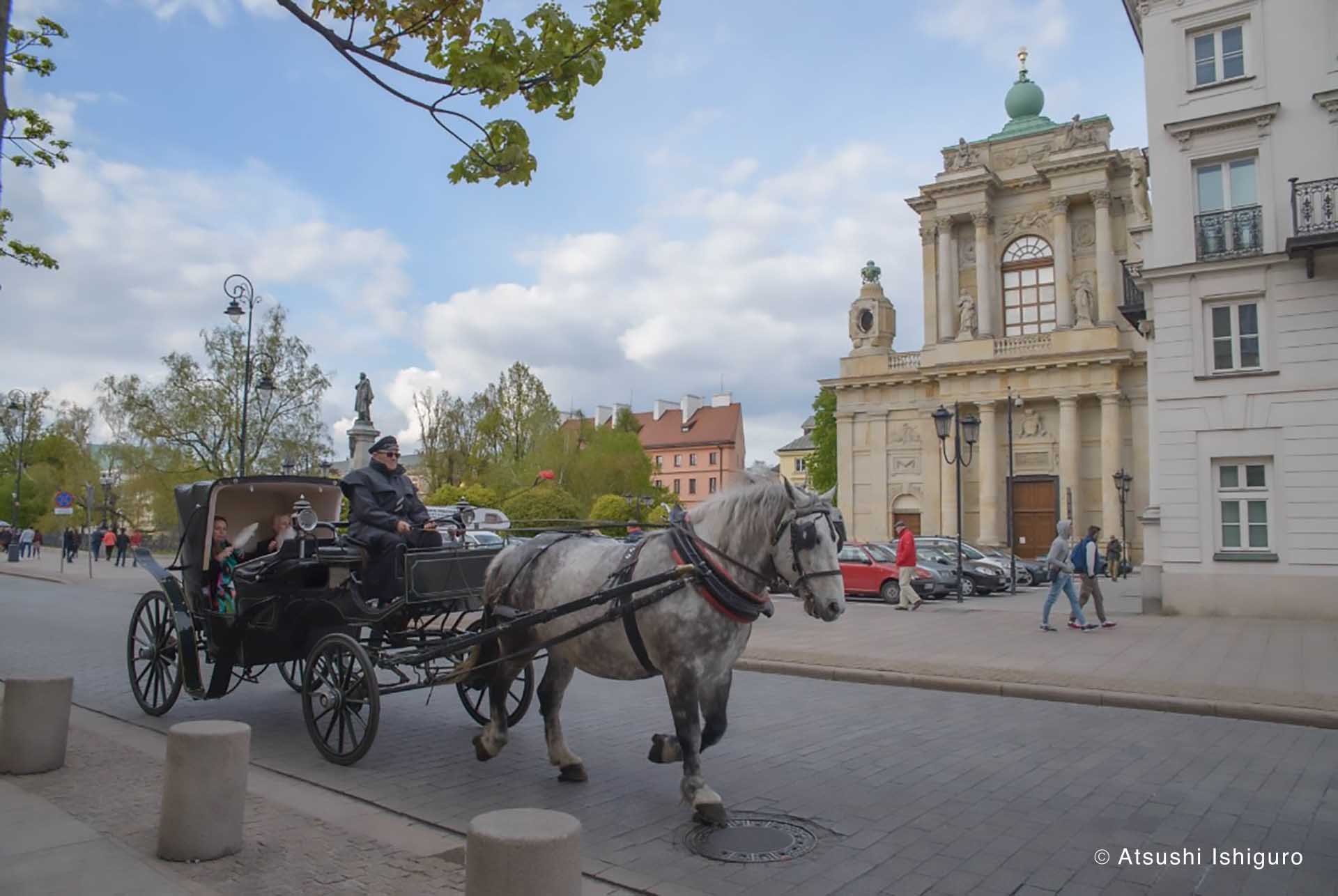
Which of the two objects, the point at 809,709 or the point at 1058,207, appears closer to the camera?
the point at 809,709

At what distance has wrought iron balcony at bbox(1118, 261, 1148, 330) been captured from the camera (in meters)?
24.7

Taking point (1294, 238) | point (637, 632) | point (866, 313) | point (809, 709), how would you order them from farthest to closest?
point (866, 313) → point (1294, 238) → point (809, 709) → point (637, 632)

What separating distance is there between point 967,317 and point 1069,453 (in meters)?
9.17

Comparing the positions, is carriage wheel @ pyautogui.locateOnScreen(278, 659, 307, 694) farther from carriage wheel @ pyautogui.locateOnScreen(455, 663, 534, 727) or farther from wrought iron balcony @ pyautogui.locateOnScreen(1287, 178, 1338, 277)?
wrought iron balcony @ pyautogui.locateOnScreen(1287, 178, 1338, 277)

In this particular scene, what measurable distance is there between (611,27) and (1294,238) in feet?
58.6

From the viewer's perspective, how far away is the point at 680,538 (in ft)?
19.3

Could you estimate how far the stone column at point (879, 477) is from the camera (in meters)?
51.7

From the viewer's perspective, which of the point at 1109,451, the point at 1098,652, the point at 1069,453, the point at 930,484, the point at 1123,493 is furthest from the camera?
the point at 930,484

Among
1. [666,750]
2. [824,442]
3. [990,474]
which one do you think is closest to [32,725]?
[666,750]

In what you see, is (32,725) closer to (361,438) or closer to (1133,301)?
(361,438)

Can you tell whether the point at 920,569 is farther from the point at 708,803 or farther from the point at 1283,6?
the point at 708,803

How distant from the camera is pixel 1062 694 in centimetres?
1027

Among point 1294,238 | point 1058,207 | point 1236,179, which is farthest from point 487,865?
point 1058,207

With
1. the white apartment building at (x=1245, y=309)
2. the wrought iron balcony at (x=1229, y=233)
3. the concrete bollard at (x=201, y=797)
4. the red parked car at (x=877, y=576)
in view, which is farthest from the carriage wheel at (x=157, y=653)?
the wrought iron balcony at (x=1229, y=233)
